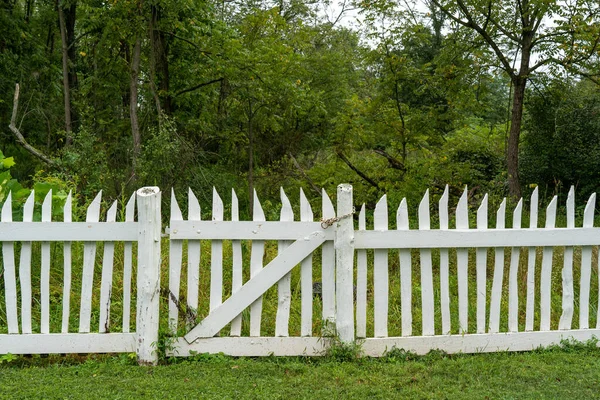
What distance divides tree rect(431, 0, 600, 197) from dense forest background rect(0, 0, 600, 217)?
0.03m

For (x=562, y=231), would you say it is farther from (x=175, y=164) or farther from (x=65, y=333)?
(x=175, y=164)

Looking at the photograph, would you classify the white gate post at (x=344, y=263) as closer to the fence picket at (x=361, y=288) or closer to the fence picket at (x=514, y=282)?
the fence picket at (x=361, y=288)

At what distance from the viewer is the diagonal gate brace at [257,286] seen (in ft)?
12.1

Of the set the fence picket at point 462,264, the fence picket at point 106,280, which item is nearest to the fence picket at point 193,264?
the fence picket at point 106,280

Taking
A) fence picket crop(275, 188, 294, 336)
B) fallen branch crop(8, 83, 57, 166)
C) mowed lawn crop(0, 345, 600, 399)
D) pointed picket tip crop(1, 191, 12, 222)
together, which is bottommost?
mowed lawn crop(0, 345, 600, 399)

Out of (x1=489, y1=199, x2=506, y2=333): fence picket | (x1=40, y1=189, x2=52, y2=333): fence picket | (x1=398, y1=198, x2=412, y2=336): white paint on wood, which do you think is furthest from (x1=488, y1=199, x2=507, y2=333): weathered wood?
(x1=40, y1=189, x2=52, y2=333): fence picket

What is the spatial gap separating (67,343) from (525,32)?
8.28 m

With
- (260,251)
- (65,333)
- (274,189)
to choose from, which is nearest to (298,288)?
(260,251)

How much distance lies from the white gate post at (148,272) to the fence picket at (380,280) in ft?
4.97

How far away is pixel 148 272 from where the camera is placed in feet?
11.8

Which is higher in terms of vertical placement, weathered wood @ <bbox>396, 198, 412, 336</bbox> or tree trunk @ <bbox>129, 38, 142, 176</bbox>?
tree trunk @ <bbox>129, 38, 142, 176</bbox>

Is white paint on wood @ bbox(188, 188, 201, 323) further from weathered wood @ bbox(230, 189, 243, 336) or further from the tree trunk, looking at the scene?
the tree trunk

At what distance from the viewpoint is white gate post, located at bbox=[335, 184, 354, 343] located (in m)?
3.65

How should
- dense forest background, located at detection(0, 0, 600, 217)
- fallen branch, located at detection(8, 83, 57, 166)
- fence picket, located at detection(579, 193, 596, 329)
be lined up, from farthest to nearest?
dense forest background, located at detection(0, 0, 600, 217), fallen branch, located at detection(8, 83, 57, 166), fence picket, located at detection(579, 193, 596, 329)
